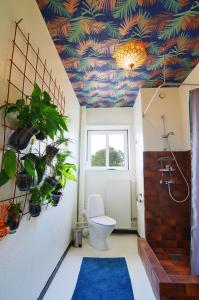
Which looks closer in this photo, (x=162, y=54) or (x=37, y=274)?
(x=37, y=274)

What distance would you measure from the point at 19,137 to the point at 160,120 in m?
2.29

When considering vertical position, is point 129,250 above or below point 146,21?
below

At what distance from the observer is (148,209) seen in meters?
2.49

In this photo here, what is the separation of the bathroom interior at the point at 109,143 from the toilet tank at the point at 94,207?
0.6 inches

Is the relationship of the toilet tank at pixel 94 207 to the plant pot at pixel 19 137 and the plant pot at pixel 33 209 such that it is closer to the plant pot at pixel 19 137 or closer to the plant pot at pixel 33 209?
the plant pot at pixel 33 209

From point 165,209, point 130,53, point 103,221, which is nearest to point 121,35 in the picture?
point 130,53

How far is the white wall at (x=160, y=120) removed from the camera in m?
2.65

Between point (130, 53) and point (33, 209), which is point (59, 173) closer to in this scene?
point (33, 209)

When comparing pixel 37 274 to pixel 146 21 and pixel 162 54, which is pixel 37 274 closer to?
pixel 146 21

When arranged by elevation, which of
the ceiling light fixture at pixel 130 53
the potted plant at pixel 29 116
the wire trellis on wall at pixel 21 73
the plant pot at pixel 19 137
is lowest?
the plant pot at pixel 19 137

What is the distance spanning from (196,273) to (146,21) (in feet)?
7.73

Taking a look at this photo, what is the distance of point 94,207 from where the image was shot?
280 cm

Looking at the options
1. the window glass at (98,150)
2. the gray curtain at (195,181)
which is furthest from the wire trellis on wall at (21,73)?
the window glass at (98,150)

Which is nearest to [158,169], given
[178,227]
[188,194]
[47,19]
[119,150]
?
[188,194]
